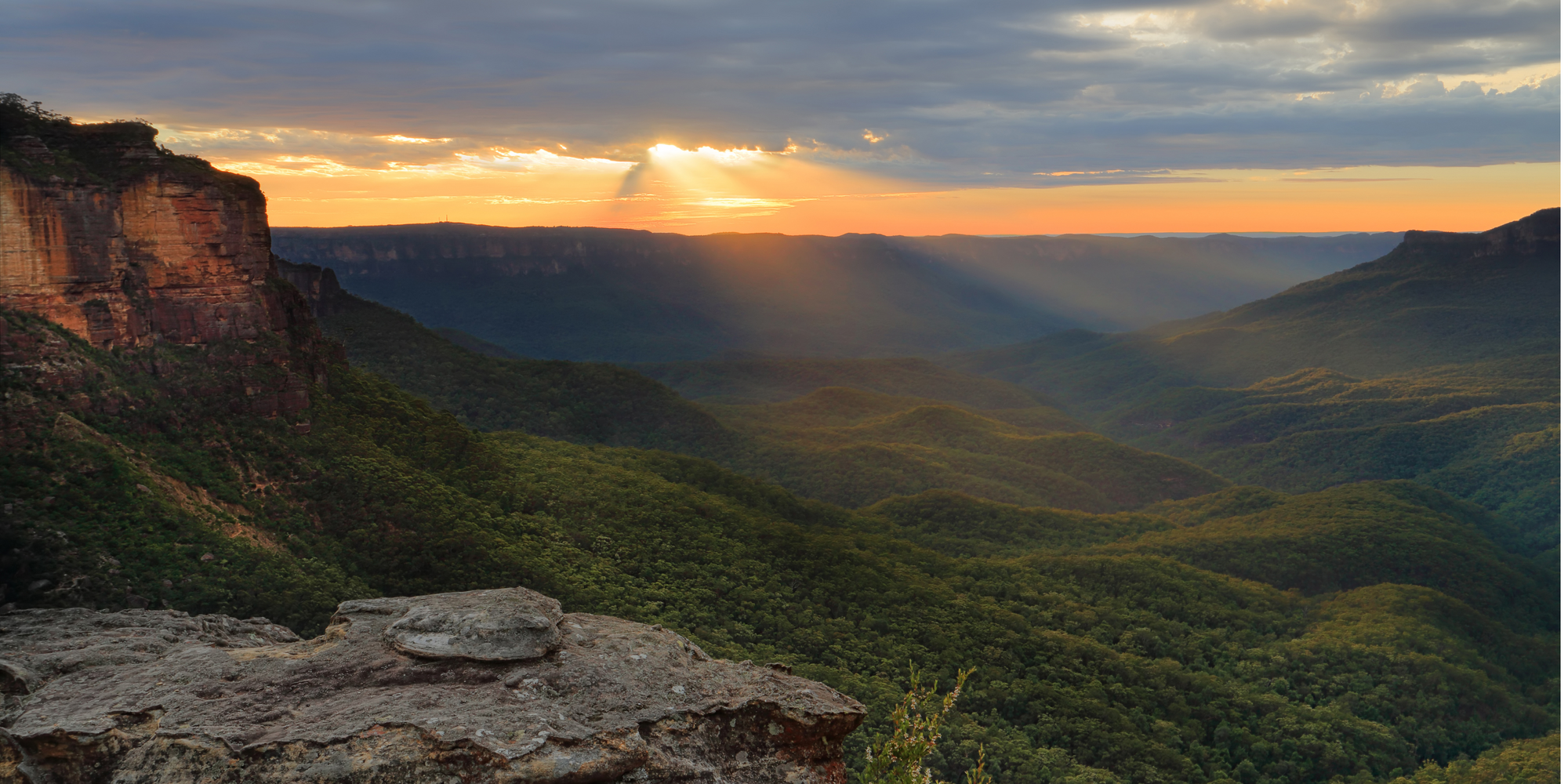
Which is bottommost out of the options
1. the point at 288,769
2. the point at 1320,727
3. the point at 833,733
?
the point at 1320,727

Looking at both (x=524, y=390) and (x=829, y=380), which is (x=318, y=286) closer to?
(x=524, y=390)

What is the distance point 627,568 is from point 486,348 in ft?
415

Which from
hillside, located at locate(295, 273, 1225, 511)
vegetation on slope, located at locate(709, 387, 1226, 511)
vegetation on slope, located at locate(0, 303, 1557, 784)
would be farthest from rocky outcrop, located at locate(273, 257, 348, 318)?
vegetation on slope, located at locate(0, 303, 1557, 784)

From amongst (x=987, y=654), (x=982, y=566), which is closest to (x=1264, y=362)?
(x=982, y=566)

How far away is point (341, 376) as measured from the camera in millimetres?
46594

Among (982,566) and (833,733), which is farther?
(982,566)

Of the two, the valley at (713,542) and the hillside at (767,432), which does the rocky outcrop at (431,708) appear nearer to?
the valley at (713,542)

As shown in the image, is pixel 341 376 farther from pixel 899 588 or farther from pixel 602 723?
pixel 602 723

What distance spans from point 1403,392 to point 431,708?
16558 centimetres

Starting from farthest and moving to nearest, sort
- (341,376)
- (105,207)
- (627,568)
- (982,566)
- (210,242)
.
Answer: (982,566) < (341,376) < (627,568) < (210,242) < (105,207)

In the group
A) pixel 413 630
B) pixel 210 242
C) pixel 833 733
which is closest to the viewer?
pixel 833 733

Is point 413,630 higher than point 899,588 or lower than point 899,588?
higher

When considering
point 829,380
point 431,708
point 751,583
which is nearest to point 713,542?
point 751,583

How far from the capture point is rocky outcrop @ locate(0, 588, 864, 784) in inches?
394
